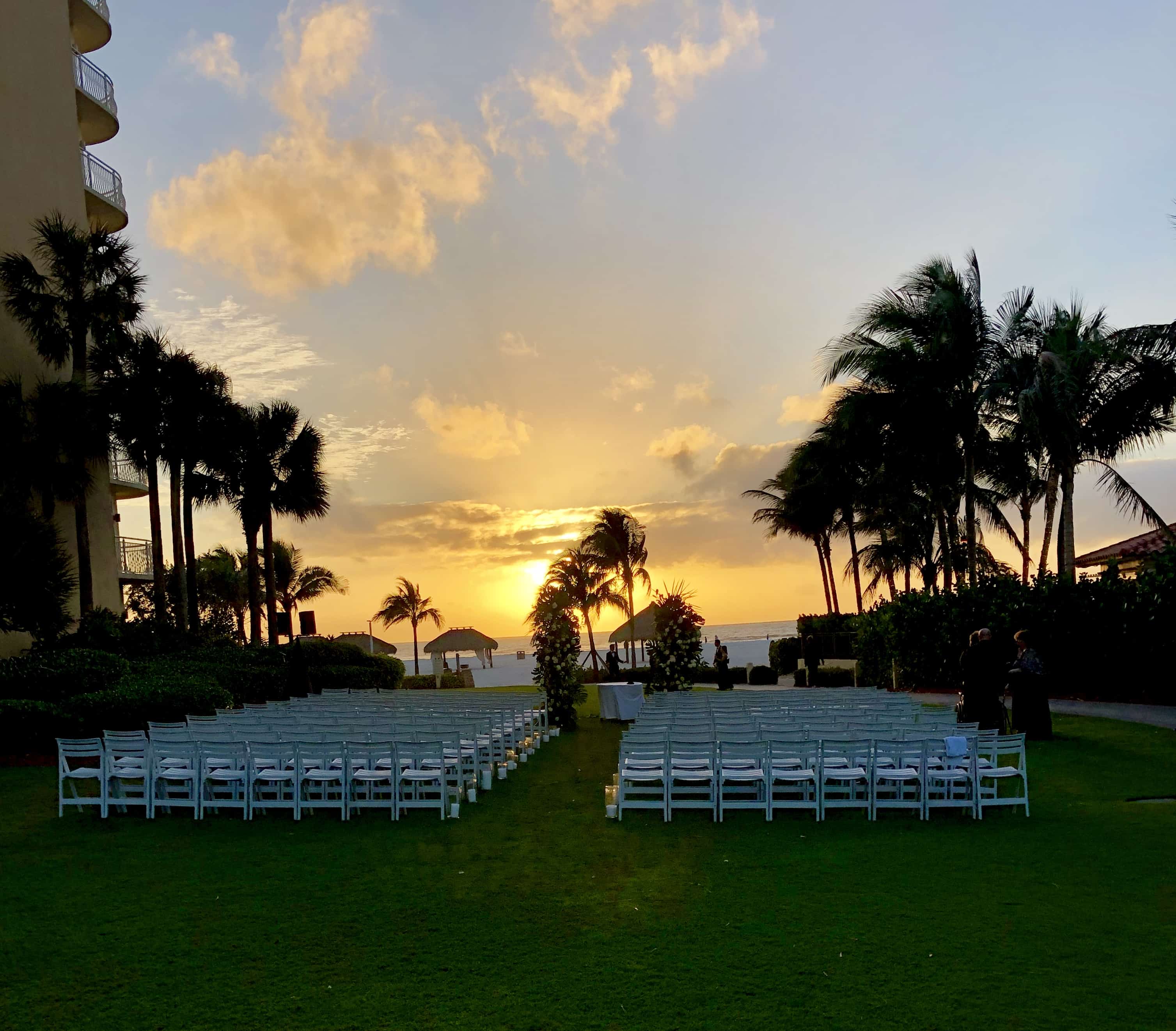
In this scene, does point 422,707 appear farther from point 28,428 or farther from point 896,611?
point 28,428

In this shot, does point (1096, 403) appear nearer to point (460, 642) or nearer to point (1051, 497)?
point (1051, 497)

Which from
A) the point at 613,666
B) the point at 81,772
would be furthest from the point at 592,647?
the point at 81,772

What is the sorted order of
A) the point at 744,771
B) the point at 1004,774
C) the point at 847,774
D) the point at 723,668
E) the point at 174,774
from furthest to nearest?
the point at 723,668 → the point at 174,774 → the point at 744,771 → the point at 847,774 → the point at 1004,774

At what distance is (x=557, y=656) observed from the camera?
73.3 feet

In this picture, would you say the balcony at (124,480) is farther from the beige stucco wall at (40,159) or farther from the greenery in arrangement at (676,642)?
the greenery in arrangement at (676,642)

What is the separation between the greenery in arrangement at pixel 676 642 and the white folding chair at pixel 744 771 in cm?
1289

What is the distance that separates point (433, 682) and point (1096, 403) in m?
29.9

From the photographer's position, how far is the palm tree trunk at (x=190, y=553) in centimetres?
3372

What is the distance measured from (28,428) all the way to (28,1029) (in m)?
28.4

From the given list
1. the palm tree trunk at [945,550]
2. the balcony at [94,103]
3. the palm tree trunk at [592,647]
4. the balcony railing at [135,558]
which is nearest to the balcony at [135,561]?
the balcony railing at [135,558]

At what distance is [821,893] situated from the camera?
25.8 feet

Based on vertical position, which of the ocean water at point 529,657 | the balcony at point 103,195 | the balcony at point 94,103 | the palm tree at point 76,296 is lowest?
the ocean water at point 529,657

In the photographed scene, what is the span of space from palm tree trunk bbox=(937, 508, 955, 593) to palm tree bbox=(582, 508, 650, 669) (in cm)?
2240

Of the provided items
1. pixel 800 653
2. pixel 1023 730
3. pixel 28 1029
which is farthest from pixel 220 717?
pixel 800 653
